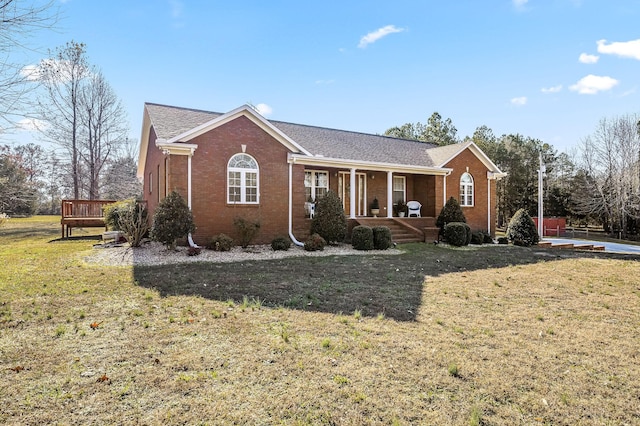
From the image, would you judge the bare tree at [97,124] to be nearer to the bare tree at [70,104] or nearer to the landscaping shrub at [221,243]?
the bare tree at [70,104]

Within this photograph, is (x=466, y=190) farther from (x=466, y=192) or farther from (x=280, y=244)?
(x=280, y=244)

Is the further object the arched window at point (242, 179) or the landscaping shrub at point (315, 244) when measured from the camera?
the arched window at point (242, 179)

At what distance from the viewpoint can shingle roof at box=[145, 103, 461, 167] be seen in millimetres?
13898

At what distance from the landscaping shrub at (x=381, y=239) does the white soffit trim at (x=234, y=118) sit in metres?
4.44

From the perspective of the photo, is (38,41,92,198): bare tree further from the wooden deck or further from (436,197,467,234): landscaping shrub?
(436,197,467,234): landscaping shrub

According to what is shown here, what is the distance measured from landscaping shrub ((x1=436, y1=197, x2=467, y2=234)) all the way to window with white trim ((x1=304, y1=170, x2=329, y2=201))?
596 cm

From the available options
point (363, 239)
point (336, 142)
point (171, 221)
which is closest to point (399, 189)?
point (336, 142)

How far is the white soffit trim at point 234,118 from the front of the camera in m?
12.2

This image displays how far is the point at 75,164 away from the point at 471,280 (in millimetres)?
28699

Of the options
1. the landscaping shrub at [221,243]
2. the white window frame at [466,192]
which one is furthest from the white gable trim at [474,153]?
the landscaping shrub at [221,243]

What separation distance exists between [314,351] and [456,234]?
1291 centimetres

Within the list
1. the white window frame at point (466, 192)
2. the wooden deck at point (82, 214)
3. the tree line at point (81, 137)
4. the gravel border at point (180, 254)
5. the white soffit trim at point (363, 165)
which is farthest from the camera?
the tree line at point (81, 137)

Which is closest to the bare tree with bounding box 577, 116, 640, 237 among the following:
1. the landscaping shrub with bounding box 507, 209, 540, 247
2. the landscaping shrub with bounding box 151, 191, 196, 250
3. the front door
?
the landscaping shrub with bounding box 507, 209, 540, 247

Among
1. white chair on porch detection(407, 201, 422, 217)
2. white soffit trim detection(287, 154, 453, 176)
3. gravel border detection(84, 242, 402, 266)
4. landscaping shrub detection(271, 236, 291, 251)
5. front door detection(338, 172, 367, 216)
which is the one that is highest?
white soffit trim detection(287, 154, 453, 176)
